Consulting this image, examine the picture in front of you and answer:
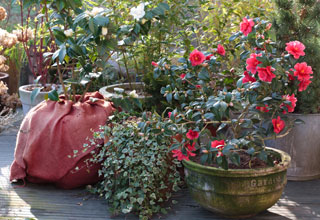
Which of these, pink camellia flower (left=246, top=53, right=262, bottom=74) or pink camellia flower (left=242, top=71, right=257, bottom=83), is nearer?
pink camellia flower (left=246, top=53, right=262, bottom=74)

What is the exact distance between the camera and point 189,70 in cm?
251

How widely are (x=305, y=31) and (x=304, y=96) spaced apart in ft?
1.55

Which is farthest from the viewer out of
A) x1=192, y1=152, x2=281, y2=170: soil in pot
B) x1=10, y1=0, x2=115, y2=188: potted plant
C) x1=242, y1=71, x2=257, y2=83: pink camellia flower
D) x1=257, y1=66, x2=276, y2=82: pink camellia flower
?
x1=10, y1=0, x2=115, y2=188: potted plant

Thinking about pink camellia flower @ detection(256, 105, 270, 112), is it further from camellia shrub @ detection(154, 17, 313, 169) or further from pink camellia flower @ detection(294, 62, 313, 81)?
pink camellia flower @ detection(294, 62, 313, 81)

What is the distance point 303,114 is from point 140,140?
1205 mm

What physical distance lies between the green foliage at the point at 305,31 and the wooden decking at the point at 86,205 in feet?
1.94

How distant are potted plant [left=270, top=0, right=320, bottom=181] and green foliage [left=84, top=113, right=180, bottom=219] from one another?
94 cm

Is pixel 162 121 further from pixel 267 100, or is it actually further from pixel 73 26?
pixel 73 26

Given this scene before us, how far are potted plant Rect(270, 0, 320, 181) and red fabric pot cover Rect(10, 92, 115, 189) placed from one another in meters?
1.34

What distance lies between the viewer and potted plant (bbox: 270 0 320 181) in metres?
2.93

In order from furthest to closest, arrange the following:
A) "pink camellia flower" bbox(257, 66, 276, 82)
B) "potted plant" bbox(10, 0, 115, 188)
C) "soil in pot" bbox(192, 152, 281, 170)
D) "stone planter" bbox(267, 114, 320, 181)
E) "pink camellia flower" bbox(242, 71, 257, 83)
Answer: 1. "stone planter" bbox(267, 114, 320, 181)
2. "potted plant" bbox(10, 0, 115, 188)
3. "soil in pot" bbox(192, 152, 281, 170)
4. "pink camellia flower" bbox(242, 71, 257, 83)
5. "pink camellia flower" bbox(257, 66, 276, 82)

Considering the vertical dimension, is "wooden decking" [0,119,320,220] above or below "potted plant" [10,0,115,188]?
below

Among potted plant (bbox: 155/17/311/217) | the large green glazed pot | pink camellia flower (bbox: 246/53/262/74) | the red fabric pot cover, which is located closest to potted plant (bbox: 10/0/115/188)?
the red fabric pot cover

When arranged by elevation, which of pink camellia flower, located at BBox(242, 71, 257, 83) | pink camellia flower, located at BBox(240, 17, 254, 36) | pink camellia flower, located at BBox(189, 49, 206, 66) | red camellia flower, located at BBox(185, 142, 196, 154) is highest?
pink camellia flower, located at BBox(240, 17, 254, 36)
